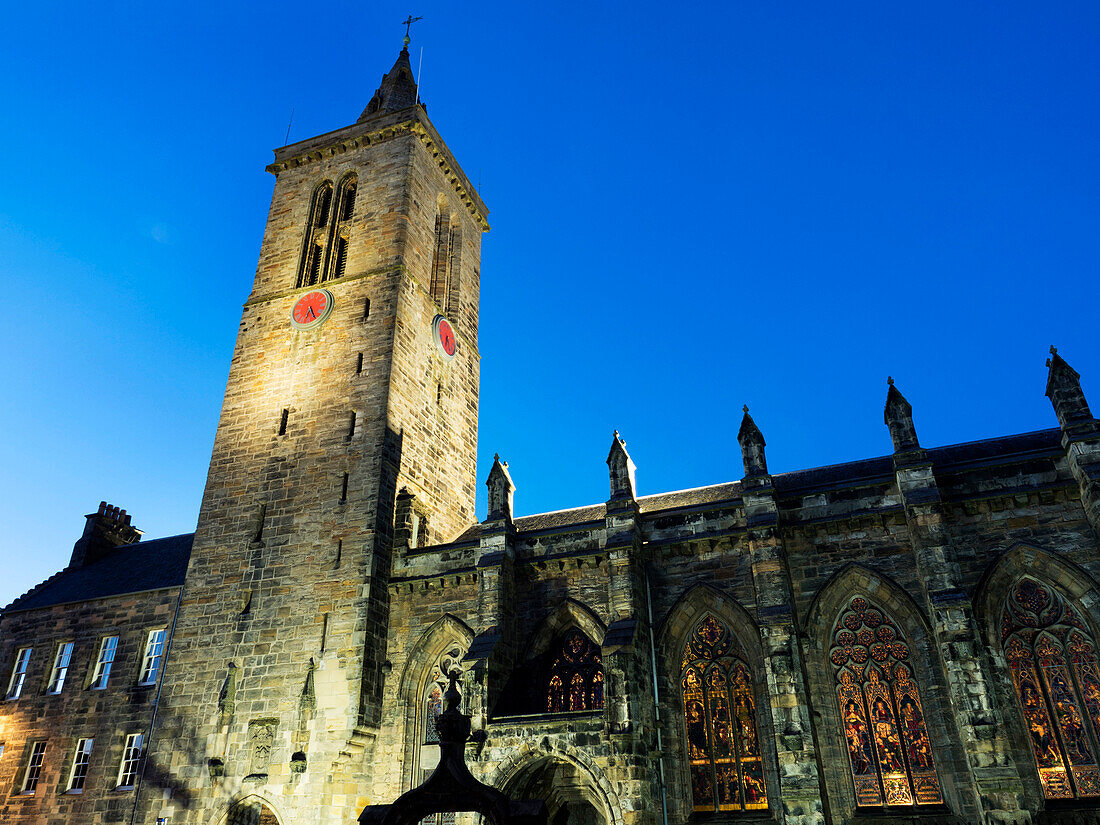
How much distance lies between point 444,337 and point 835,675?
19480 mm

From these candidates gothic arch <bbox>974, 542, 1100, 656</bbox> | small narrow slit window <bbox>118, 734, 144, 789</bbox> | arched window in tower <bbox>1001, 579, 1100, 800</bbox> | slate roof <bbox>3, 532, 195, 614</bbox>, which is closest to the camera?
arched window in tower <bbox>1001, 579, 1100, 800</bbox>

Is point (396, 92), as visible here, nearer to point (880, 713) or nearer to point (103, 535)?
point (103, 535)

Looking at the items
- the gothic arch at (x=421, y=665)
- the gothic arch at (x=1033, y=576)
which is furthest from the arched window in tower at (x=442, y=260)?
the gothic arch at (x=1033, y=576)

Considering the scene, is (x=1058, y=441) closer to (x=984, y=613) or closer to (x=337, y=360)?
(x=984, y=613)

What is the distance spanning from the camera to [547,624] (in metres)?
22.8

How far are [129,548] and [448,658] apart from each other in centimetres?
1938

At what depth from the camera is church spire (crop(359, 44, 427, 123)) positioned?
3625 cm

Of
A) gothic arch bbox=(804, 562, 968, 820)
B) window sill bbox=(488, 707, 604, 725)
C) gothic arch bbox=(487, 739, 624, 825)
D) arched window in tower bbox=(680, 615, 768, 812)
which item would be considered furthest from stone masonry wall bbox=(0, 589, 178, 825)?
gothic arch bbox=(804, 562, 968, 820)

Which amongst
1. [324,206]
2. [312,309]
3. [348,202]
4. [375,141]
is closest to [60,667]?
[312,309]

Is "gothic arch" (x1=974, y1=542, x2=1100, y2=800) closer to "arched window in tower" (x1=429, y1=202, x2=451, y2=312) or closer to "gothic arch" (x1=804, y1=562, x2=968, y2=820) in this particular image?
"gothic arch" (x1=804, y1=562, x2=968, y2=820)

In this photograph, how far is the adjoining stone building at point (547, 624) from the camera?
18.2m

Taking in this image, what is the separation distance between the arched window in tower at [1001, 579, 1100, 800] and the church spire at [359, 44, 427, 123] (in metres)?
29.9

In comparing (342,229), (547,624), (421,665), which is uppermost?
(342,229)

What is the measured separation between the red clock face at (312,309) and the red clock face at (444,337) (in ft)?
13.8
